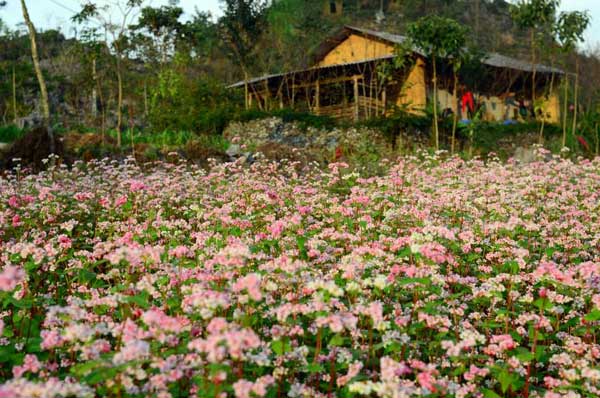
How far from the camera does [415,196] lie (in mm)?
6863

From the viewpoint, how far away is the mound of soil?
1224cm

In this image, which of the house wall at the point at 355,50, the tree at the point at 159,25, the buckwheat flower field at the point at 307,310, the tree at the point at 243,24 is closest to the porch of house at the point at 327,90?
the house wall at the point at 355,50

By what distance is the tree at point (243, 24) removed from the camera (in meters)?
29.1

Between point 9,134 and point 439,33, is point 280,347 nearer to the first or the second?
point 439,33

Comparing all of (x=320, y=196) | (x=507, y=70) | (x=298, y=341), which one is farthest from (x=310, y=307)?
(x=507, y=70)

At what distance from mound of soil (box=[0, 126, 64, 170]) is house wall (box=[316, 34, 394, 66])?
17.0m

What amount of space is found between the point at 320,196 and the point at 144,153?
8516 mm

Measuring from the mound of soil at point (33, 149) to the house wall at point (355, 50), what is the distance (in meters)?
17.0

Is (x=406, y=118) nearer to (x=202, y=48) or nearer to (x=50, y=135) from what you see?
(x=50, y=135)

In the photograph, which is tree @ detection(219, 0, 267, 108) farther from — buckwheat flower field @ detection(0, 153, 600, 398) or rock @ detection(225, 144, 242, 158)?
buckwheat flower field @ detection(0, 153, 600, 398)

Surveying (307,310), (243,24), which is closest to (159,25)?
(243,24)

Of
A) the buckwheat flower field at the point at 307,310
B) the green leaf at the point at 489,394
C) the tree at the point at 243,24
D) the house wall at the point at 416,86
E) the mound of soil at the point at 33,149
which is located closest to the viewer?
the buckwheat flower field at the point at 307,310

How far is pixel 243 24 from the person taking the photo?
2928 cm

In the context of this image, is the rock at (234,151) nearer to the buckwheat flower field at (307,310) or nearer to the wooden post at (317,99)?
the buckwheat flower field at (307,310)
